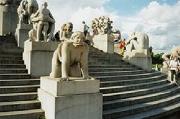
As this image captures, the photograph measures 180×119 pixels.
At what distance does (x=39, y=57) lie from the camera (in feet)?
32.9

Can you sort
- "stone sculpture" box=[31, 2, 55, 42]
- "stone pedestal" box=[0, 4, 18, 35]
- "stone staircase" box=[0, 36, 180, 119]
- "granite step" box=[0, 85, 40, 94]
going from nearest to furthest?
1. "stone staircase" box=[0, 36, 180, 119]
2. "granite step" box=[0, 85, 40, 94]
3. "stone sculpture" box=[31, 2, 55, 42]
4. "stone pedestal" box=[0, 4, 18, 35]

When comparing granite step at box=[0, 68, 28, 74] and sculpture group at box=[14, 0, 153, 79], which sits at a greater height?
sculpture group at box=[14, 0, 153, 79]

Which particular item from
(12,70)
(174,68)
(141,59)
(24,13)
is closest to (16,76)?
(12,70)

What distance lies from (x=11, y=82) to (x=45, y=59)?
1562 mm

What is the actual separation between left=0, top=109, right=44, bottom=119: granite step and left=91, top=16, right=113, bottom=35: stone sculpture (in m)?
11.7

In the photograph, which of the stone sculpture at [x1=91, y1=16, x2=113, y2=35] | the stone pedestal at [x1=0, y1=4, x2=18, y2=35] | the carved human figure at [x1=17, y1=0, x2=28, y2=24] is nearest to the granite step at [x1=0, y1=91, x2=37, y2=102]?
the carved human figure at [x1=17, y1=0, x2=28, y2=24]

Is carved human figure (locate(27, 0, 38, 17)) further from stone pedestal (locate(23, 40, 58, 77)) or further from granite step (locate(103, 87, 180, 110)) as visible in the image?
granite step (locate(103, 87, 180, 110))

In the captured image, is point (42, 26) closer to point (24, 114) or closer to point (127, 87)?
point (127, 87)

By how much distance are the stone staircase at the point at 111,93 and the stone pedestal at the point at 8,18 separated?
690cm

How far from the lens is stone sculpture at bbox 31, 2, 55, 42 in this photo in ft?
35.1

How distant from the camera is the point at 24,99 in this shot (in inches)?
330

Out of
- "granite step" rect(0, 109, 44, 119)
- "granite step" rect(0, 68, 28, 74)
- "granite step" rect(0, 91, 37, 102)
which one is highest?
"granite step" rect(0, 68, 28, 74)

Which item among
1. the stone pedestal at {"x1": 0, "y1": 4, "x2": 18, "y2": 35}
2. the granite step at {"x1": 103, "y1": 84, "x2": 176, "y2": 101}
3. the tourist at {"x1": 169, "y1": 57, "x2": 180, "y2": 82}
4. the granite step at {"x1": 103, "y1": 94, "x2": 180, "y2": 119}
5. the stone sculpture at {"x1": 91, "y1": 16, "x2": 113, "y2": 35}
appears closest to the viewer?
the granite step at {"x1": 103, "y1": 94, "x2": 180, "y2": 119}

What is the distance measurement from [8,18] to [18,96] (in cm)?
1148
